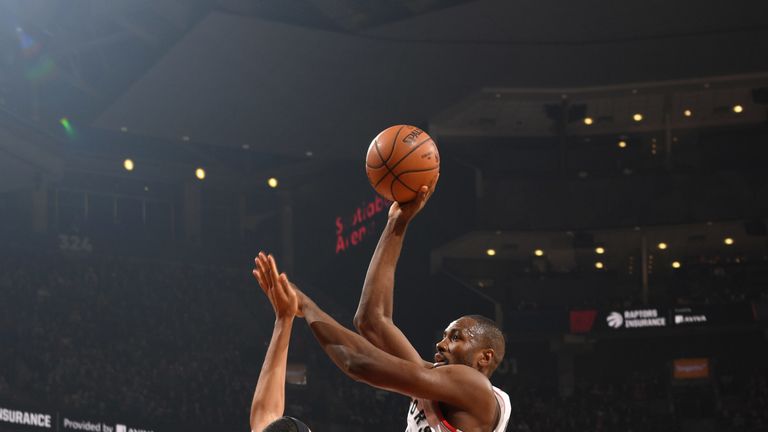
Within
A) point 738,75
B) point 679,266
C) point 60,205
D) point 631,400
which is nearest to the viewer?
point 631,400

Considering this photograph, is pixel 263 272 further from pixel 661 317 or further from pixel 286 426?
pixel 661 317

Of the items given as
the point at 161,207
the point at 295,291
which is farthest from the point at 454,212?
the point at 295,291

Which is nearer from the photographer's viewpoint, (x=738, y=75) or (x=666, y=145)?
(x=738, y=75)

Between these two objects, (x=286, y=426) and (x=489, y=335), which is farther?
(x=489, y=335)

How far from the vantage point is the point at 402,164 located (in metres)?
4.50

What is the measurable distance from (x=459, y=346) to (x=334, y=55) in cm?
2409

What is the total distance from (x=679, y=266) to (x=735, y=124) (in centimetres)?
498

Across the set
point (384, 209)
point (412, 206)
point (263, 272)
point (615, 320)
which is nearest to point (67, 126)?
point (384, 209)

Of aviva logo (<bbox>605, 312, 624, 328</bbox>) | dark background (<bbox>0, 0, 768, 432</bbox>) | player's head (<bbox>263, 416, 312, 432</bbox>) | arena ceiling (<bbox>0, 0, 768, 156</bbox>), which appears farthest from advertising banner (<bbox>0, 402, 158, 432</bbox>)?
player's head (<bbox>263, 416, 312, 432</bbox>)

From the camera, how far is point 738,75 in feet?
90.1

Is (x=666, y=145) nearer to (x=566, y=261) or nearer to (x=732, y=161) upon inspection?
(x=732, y=161)

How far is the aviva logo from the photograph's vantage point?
1035 inches

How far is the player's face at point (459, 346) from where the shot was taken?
4.06 metres

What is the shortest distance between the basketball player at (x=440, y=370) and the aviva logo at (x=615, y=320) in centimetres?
2294
